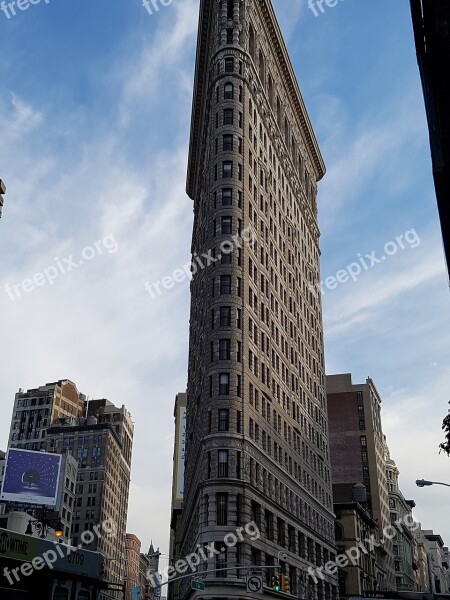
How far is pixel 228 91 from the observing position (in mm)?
75562

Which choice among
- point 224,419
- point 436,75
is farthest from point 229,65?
point 436,75

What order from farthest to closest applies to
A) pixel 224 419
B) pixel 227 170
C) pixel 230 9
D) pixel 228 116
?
pixel 230 9 → pixel 228 116 → pixel 227 170 → pixel 224 419

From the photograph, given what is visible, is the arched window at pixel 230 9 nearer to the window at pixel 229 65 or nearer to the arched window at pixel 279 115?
the window at pixel 229 65

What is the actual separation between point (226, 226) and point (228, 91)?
57.6 feet

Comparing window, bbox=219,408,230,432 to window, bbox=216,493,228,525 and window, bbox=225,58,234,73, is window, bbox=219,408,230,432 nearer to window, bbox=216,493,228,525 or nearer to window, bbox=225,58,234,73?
window, bbox=216,493,228,525

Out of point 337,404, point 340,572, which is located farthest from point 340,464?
point 340,572

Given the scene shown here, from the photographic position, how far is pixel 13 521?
57.9 meters

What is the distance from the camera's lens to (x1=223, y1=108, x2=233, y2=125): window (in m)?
73.5

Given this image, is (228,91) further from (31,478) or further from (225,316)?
(31,478)

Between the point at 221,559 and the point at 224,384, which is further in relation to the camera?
the point at 224,384

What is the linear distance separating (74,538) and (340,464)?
2506 inches

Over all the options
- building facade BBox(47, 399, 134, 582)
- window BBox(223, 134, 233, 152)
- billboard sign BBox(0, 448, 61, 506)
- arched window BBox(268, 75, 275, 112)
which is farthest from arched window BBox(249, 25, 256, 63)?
building facade BBox(47, 399, 134, 582)

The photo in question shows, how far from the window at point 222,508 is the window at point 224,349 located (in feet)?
40.0

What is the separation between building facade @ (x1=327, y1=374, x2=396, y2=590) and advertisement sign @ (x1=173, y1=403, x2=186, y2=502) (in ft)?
106
